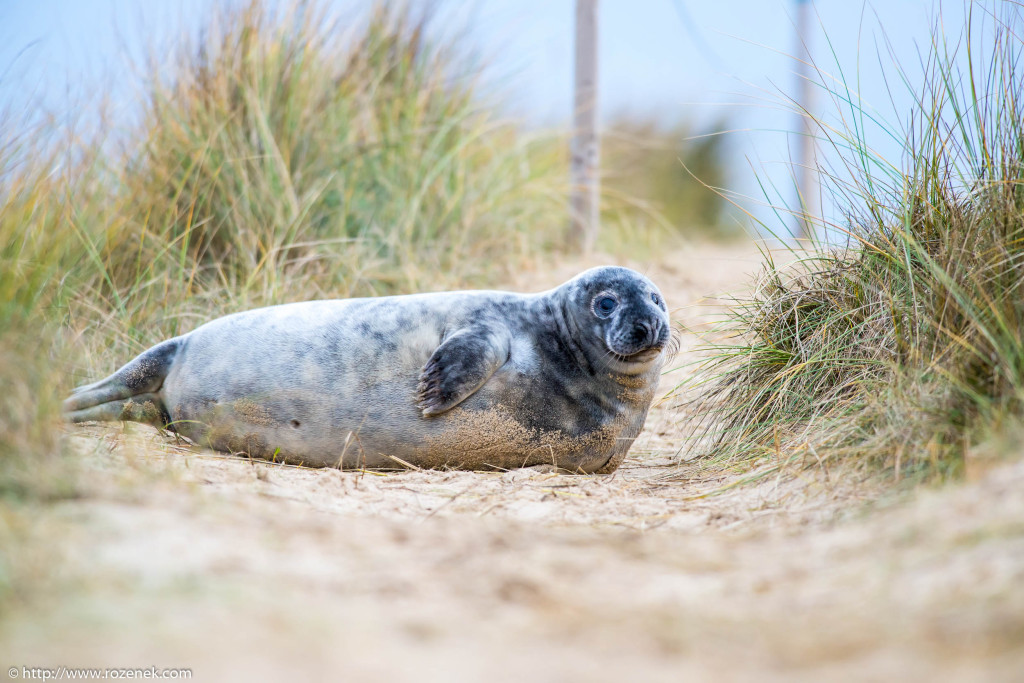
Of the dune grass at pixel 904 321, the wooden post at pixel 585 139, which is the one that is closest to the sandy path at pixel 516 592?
the dune grass at pixel 904 321

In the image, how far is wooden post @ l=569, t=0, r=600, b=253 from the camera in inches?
282

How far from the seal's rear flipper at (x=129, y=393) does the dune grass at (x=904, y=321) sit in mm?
2259

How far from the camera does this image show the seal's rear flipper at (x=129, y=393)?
3518 millimetres

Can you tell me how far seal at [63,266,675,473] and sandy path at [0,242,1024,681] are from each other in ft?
3.02

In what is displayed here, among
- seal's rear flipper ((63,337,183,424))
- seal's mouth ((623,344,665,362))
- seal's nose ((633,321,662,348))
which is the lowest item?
seal's rear flipper ((63,337,183,424))

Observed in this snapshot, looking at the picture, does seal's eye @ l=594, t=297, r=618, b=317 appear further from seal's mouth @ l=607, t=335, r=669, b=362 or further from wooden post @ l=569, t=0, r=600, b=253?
wooden post @ l=569, t=0, r=600, b=253

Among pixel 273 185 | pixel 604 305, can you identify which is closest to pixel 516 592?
pixel 604 305

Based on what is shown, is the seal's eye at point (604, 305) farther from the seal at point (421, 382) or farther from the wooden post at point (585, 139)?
the wooden post at point (585, 139)

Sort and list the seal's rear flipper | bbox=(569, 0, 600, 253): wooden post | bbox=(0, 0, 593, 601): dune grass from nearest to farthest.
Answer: the seal's rear flipper → bbox=(0, 0, 593, 601): dune grass → bbox=(569, 0, 600, 253): wooden post

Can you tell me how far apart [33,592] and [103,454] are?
128 centimetres

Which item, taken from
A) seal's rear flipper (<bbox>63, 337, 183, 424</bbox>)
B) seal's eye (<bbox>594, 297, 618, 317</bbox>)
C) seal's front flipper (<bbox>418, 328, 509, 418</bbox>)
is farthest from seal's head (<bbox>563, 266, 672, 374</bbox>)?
seal's rear flipper (<bbox>63, 337, 183, 424</bbox>)

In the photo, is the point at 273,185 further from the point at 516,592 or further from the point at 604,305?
the point at 516,592

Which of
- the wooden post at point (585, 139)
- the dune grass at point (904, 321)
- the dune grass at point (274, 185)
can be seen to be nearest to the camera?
the dune grass at point (904, 321)

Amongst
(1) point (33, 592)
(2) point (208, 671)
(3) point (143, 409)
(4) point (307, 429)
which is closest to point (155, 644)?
(2) point (208, 671)
